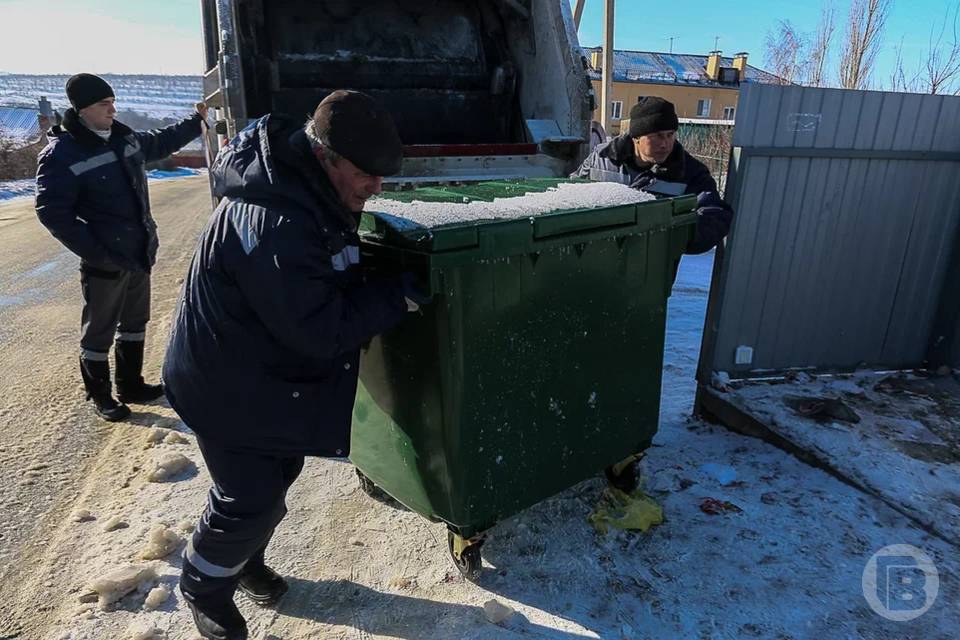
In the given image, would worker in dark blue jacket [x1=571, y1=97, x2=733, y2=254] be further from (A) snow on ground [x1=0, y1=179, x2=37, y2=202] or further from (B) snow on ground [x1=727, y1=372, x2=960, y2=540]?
(A) snow on ground [x1=0, y1=179, x2=37, y2=202]

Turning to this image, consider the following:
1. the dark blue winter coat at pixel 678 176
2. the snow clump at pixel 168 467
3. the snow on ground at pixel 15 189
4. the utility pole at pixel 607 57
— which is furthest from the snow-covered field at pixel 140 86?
the dark blue winter coat at pixel 678 176

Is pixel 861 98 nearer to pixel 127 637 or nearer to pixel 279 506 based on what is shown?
pixel 279 506

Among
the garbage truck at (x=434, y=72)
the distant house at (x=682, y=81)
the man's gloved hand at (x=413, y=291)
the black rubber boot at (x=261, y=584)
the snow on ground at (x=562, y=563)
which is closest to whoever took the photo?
the man's gloved hand at (x=413, y=291)

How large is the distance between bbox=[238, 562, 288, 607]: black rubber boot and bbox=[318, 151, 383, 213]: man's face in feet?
4.13

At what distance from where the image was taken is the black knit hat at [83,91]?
9.81 feet

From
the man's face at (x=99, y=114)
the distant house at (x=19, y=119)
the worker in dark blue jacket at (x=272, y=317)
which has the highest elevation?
the man's face at (x=99, y=114)

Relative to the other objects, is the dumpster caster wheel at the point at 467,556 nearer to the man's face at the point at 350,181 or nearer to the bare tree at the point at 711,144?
the man's face at the point at 350,181

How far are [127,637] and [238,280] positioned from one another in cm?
122

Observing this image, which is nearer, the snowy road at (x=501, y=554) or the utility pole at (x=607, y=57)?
the snowy road at (x=501, y=554)

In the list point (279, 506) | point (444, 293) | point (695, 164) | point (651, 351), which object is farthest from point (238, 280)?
point (695, 164)

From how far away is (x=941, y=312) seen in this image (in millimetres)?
3635

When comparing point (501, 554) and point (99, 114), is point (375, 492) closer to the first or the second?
point (501, 554)

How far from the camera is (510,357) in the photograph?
6.40 feet

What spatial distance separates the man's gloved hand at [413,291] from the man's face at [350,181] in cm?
23
